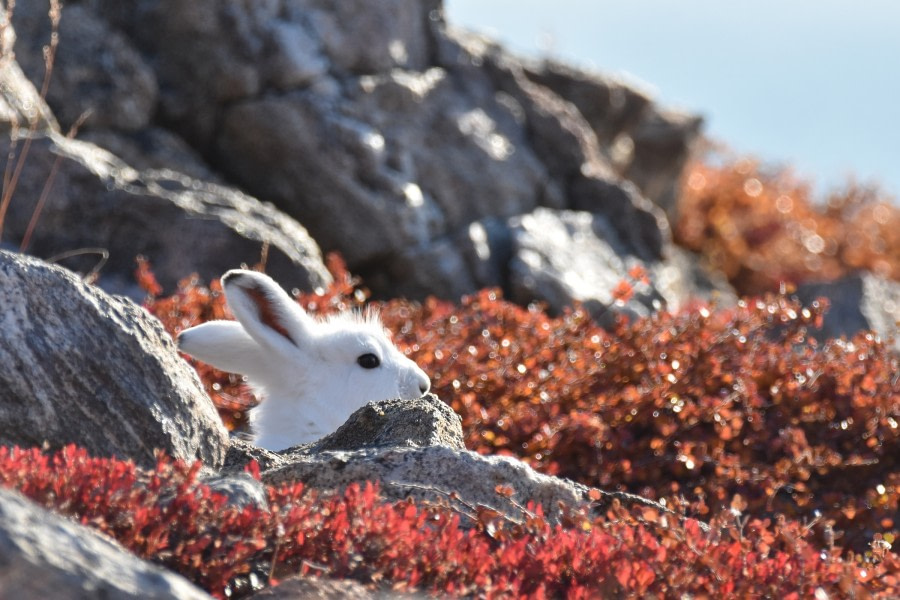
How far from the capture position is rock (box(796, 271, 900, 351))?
9.50m

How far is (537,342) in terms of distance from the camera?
676cm

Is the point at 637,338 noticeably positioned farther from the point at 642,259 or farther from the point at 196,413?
the point at 642,259

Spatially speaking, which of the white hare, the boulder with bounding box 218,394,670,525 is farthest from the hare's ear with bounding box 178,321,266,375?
the boulder with bounding box 218,394,670,525

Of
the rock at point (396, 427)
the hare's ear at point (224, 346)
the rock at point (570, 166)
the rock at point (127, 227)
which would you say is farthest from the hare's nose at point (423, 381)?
the rock at point (570, 166)

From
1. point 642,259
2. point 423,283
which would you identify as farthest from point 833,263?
point 423,283

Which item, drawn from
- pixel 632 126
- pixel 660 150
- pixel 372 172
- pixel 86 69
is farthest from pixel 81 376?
pixel 660 150

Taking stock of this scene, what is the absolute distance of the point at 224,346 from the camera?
17.7 ft

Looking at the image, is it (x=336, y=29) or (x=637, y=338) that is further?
(x=336, y=29)

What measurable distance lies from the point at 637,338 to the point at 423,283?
2962mm

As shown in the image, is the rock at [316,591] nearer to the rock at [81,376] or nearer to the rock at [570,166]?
the rock at [81,376]

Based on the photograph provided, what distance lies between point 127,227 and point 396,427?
3740mm

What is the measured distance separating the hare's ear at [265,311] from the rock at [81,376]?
1090 mm

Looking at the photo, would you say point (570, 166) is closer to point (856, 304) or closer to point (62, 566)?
point (856, 304)

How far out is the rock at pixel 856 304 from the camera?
950 centimetres
